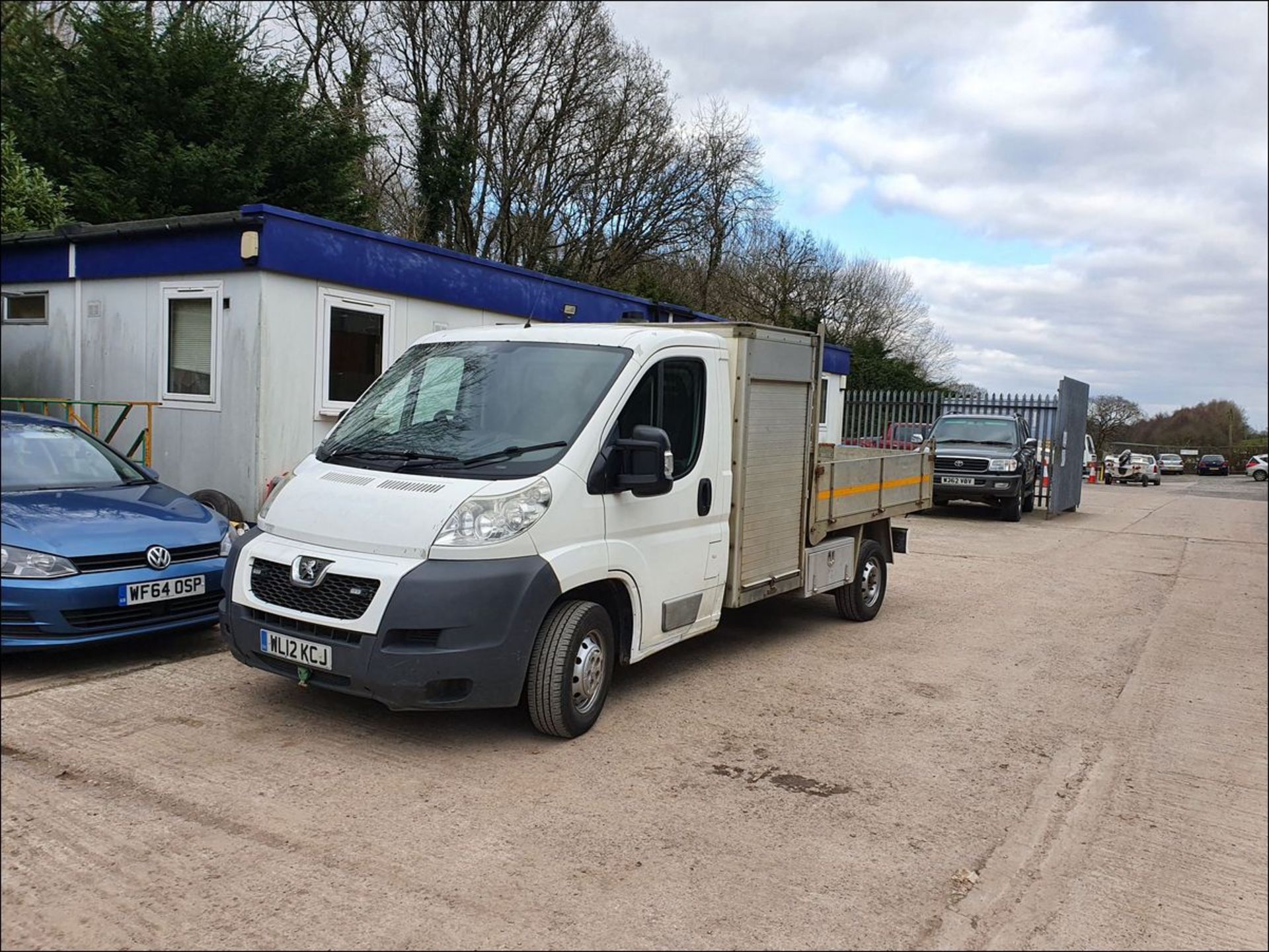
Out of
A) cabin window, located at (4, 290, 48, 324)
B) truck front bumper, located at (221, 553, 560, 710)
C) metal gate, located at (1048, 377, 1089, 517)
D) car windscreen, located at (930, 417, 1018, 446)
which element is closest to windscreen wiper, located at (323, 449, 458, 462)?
truck front bumper, located at (221, 553, 560, 710)

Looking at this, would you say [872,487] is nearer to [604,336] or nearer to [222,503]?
[604,336]

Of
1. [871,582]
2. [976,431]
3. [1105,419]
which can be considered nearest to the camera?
[871,582]

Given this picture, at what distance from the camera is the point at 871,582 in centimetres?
873

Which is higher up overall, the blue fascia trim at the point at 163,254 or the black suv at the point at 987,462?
the blue fascia trim at the point at 163,254

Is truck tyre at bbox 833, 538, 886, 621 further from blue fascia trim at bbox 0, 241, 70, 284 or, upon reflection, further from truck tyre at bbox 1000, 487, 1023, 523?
truck tyre at bbox 1000, 487, 1023, 523

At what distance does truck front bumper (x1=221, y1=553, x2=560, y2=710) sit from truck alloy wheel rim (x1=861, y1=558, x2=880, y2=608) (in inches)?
179

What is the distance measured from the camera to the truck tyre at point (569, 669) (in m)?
4.86

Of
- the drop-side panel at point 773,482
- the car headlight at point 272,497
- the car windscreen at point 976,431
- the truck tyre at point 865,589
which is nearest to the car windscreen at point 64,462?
the car headlight at point 272,497

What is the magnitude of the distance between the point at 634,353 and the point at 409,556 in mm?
1836

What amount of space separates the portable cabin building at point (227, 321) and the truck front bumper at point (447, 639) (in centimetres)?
517

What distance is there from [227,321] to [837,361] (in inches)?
684

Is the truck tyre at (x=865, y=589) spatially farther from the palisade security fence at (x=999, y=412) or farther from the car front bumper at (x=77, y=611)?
the palisade security fence at (x=999, y=412)

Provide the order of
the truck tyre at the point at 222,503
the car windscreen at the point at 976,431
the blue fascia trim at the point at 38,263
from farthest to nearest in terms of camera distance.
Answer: the car windscreen at the point at 976,431 → the blue fascia trim at the point at 38,263 → the truck tyre at the point at 222,503

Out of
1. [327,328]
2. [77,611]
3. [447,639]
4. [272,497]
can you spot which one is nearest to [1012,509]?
[327,328]
